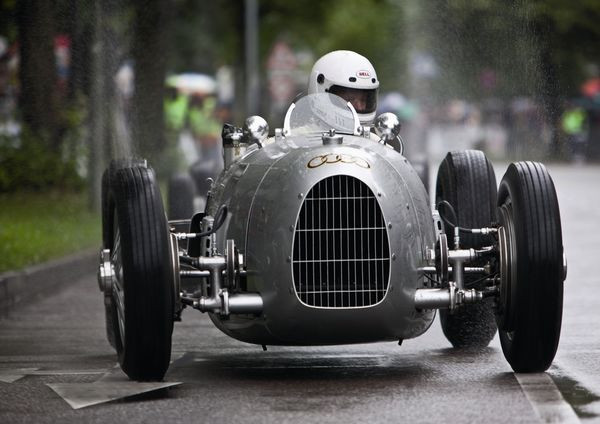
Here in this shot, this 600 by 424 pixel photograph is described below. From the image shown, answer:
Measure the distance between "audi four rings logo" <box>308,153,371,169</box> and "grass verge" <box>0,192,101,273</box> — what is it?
20.9 feet

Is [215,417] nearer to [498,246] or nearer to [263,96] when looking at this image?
[498,246]

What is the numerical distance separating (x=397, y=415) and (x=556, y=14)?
45252 mm

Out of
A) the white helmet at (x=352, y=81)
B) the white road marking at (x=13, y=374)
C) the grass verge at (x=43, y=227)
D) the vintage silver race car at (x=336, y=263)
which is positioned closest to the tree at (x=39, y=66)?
the grass verge at (x=43, y=227)

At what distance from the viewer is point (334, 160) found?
27.0 feet

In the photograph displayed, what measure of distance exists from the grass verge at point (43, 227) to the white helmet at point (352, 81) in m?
4.95

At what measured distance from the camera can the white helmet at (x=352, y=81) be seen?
10016 millimetres

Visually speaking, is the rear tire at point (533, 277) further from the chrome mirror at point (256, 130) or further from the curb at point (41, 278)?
the curb at point (41, 278)

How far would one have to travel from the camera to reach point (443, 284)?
27.5 feet

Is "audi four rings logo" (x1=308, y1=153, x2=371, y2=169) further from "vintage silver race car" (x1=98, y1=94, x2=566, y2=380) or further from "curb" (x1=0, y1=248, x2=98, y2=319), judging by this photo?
"curb" (x1=0, y1=248, x2=98, y2=319)

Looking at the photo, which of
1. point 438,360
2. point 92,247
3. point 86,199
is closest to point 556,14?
point 86,199

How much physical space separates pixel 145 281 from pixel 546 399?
200cm

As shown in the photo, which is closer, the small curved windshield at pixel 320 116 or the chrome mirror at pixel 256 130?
the chrome mirror at pixel 256 130

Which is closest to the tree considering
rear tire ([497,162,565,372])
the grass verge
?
the grass verge

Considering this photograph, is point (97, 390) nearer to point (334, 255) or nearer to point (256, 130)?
point (334, 255)
